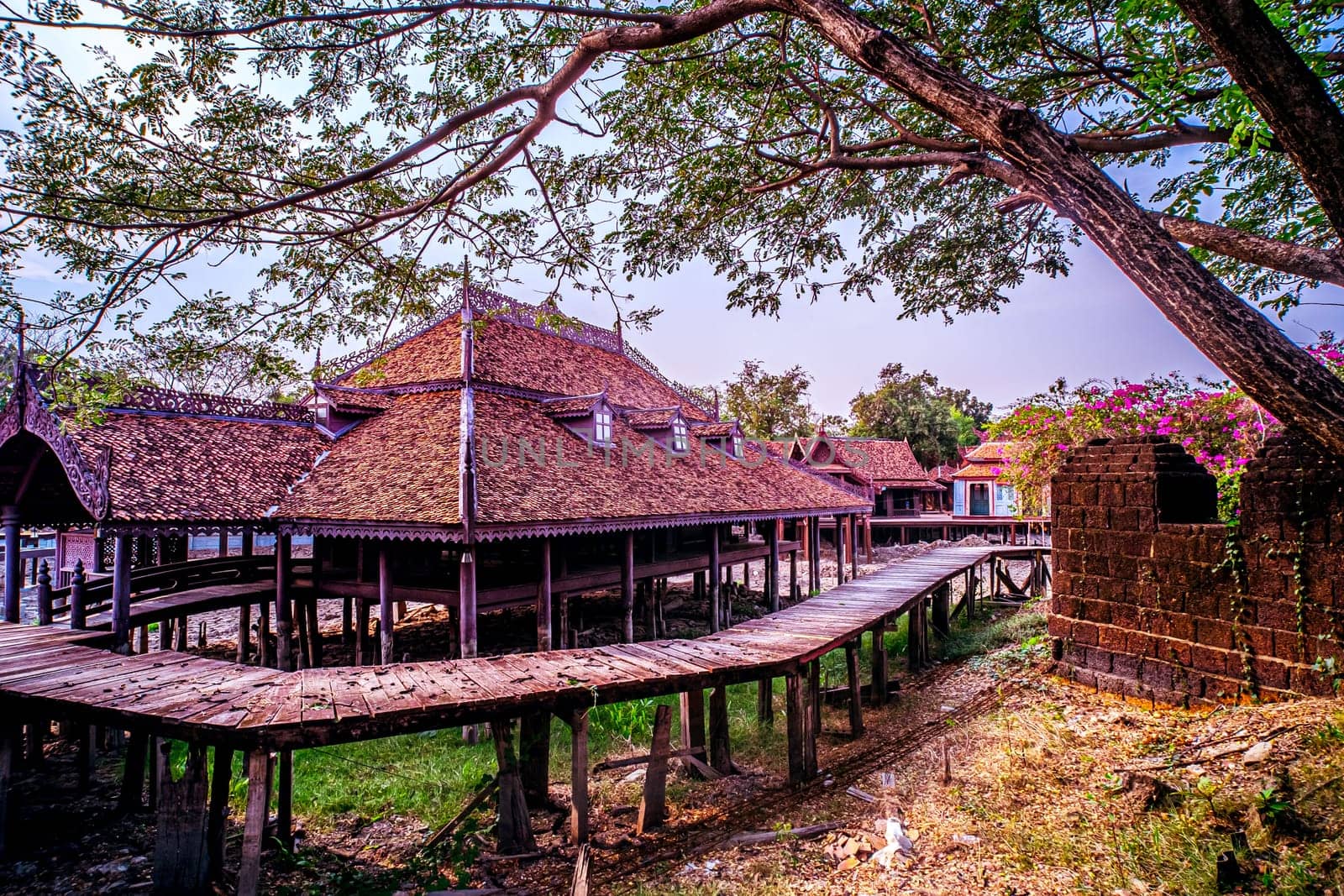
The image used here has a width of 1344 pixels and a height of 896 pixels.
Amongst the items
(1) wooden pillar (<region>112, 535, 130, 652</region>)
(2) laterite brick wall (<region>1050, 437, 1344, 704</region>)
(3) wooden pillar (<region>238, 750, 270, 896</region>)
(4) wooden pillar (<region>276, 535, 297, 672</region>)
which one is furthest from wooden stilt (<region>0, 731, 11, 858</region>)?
(2) laterite brick wall (<region>1050, 437, 1344, 704</region>)

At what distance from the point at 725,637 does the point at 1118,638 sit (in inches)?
178

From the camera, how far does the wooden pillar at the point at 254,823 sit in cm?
460

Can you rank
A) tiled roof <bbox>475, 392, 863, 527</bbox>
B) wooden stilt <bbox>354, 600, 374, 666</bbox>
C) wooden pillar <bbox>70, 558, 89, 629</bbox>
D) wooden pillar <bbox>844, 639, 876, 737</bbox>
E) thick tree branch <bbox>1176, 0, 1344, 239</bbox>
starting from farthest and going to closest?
1. wooden stilt <bbox>354, 600, 374, 666</bbox>
2. tiled roof <bbox>475, 392, 863, 527</bbox>
3. wooden pillar <bbox>844, 639, 876, 737</bbox>
4. wooden pillar <bbox>70, 558, 89, 629</bbox>
5. thick tree branch <bbox>1176, 0, 1344, 239</bbox>

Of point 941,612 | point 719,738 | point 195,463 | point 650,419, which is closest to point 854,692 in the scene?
point 719,738

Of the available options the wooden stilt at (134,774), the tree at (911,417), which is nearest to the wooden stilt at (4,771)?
the wooden stilt at (134,774)

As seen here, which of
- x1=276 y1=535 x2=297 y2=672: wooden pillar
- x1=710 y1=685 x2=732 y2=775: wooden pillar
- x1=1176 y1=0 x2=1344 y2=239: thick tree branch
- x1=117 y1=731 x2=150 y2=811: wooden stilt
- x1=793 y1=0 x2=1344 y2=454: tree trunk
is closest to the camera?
x1=1176 y1=0 x2=1344 y2=239: thick tree branch

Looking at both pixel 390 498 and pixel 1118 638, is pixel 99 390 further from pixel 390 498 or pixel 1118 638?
pixel 1118 638

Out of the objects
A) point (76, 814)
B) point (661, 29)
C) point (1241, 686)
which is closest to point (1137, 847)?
point (1241, 686)

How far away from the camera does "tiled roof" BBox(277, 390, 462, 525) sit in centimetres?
1011

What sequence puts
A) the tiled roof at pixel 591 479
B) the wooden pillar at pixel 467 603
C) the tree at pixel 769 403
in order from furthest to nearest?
the tree at pixel 769 403 < the tiled roof at pixel 591 479 < the wooden pillar at pixel 467 603

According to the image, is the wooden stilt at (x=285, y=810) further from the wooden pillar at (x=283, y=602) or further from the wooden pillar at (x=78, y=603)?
the wooden pillar at (x=283, y=602)

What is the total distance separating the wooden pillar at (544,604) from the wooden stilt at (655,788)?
4.66 meters

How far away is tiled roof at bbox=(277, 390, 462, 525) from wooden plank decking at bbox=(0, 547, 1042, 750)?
3388 mm

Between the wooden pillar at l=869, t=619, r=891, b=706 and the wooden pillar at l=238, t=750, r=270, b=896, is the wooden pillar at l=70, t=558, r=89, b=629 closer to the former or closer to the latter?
the wooden pillar at l=238, t=750, r=270, b=896
